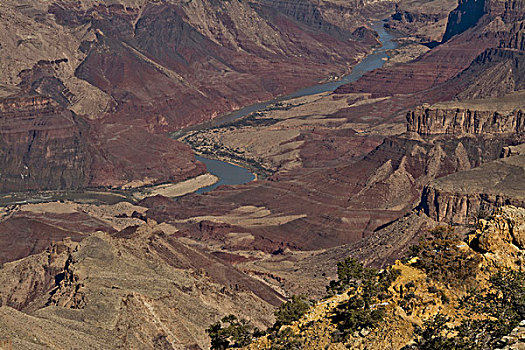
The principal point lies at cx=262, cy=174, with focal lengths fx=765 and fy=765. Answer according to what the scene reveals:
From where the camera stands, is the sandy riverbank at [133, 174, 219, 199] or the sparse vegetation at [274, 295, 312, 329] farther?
the sandy riverbank at [133, 174, 219, 199]

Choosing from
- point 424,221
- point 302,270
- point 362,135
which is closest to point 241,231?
point 302,270

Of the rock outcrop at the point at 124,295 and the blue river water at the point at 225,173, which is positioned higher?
the rock outcrop at the point at 124,295

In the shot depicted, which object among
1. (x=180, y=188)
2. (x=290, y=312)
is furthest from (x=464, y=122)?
(x=290, y=312)

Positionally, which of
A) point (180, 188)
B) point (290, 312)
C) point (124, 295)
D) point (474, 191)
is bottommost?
point (180, 188)

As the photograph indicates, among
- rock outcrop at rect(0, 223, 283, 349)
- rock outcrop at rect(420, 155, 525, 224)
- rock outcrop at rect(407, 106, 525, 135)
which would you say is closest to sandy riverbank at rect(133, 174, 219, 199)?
rock outcrop at rect(407, 106, 525, 135)

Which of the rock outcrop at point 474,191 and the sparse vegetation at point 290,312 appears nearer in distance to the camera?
the sparse vegetation at point 290,312

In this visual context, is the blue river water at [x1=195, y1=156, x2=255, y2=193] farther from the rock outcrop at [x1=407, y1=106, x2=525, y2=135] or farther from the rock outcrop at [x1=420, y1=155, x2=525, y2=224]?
the rock outcrop at [x1=420, y1=155, x2=525, y2=224]

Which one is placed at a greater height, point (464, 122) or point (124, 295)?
point (124, 295)

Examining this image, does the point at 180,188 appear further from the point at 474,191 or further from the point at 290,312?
the point at 290,312

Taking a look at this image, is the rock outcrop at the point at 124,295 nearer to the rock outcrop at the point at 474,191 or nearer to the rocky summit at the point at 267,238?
the rocky summit at the point at 267,238

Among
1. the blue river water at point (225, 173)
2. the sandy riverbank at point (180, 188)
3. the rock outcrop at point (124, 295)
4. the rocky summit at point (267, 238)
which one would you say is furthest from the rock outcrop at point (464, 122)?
the rock outcrop at point (124, 295)

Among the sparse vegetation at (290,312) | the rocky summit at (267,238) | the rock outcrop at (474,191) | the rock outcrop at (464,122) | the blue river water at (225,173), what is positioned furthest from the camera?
the blue river water at (225,173)
